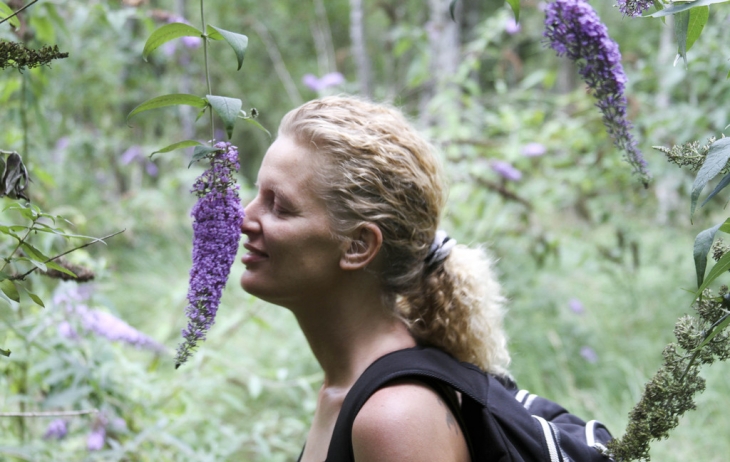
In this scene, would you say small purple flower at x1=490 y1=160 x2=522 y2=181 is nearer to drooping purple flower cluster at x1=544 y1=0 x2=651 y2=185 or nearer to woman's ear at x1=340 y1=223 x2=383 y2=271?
woman's ear at x1=340 y1=223 x2=383 y2=271

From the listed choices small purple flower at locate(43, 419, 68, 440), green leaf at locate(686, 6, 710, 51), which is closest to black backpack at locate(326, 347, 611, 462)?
green leaf at locate(686, 6, 710, 51)

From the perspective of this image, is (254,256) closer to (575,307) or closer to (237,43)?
(237,43)

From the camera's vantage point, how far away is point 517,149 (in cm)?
379

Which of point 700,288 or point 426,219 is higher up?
point 700,288

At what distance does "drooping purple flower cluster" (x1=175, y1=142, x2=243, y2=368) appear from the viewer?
41.9 inches

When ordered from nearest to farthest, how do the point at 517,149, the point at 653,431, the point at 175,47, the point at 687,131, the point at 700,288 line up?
the point at 700,288, the point at 653,431, the point at 687,131, the point at 517,149, the point at 175,47

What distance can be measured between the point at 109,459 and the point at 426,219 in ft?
4.62

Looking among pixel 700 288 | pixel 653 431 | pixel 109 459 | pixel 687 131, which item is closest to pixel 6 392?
pixel 109 459

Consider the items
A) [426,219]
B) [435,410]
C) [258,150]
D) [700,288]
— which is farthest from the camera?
[258,150]

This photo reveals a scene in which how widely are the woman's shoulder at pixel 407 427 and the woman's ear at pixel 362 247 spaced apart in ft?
0.93

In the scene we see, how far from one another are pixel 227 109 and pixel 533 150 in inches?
118

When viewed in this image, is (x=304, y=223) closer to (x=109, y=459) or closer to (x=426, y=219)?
(x=426, y=219)

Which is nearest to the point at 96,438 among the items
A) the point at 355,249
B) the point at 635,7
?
the point at 355,249

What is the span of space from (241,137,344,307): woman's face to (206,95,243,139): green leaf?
445 millimetres
